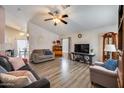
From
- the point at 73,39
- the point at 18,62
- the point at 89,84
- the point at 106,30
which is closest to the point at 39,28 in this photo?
the point at 73,39

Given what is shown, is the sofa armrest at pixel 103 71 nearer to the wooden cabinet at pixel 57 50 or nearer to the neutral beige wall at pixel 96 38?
the neutral beige wall at pixel 96 38

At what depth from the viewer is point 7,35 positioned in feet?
37.7

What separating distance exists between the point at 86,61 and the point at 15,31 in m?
6.99

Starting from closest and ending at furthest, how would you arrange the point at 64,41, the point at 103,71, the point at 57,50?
the point at 103,71 → the point at 57,50 → the point at 64,41

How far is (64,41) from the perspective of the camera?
501 inches

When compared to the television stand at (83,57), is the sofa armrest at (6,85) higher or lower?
higher

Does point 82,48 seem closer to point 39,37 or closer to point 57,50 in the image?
point 39,37

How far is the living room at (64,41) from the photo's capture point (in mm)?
3877

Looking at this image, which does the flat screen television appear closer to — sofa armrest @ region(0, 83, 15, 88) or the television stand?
the television stand

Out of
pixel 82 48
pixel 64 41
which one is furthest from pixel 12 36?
pixel 82 48

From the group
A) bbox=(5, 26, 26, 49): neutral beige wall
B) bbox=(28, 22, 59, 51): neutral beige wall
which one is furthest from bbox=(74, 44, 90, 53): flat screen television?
bbox=(5, 26, 26, 49): neutral beige wall

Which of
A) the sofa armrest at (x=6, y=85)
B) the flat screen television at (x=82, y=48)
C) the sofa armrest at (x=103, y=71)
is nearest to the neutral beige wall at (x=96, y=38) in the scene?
the flat screen television at (x=82, y=48)
